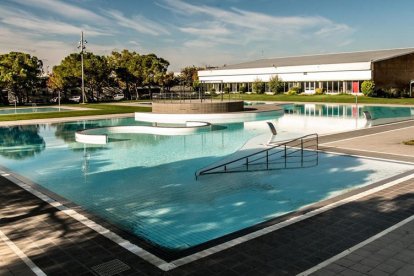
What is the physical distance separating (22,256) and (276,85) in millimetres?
60499

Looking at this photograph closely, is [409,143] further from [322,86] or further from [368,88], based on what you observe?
[322,86]

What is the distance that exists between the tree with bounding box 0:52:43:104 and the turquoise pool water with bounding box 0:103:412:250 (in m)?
34.7

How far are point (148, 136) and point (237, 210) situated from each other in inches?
587

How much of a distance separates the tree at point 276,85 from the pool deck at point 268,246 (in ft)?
182

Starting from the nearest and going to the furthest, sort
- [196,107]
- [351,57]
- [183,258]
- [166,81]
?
[183,258] < [196,107] < [351,57] < [166,81]

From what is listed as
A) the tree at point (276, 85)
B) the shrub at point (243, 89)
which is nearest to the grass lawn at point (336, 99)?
the tree at point (276, 85)

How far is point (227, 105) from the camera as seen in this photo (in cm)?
3509

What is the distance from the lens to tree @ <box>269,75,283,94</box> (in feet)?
212

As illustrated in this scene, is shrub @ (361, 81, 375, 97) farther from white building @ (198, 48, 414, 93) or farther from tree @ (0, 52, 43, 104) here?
tree @ (0, 52, 43, 104)

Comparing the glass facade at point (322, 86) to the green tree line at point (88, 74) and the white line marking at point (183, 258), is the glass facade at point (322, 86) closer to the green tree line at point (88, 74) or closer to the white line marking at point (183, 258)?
the green tree line at point (88, 74)

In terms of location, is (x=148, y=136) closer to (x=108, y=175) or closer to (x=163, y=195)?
(x=108, y=175)

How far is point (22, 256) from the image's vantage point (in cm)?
700

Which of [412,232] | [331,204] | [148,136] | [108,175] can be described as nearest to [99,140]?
[148,136]

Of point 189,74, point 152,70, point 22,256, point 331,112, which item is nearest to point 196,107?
point 331,112
